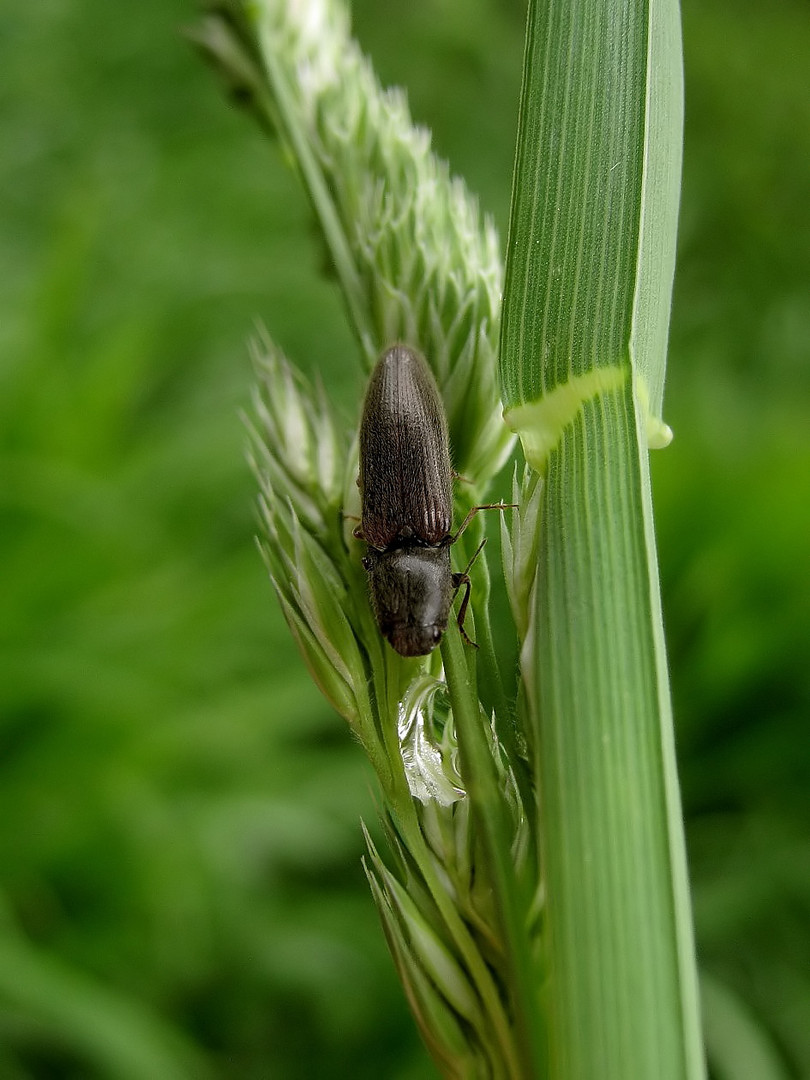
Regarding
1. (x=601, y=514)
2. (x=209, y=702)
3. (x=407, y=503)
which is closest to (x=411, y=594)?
(x=407, y=503)

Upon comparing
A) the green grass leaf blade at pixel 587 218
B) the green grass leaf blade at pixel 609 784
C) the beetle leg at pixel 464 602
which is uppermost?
the green grass leaf blade at pixel 587 218

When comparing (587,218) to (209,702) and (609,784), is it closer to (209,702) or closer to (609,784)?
(609,784)

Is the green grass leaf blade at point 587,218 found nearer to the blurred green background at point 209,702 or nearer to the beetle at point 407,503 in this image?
the beetle at point 407,503

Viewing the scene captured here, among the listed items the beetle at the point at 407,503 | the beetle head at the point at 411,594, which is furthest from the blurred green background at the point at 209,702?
the beetle head at the point at 411,594

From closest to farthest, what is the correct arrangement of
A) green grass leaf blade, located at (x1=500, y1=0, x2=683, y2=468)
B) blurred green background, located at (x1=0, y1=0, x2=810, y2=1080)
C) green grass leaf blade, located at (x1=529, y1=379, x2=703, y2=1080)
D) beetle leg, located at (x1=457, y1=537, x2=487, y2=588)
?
green grass leaf blade, located at (x1=529, y1=379, x2=703, y2=1080) → green grass leaf blade, located at (x1=500, y1=0, x2=683, y2=468) → beetle leg, located at (x1=457, y1=537, x2=487, y2=588) → blurred green background, located at (x1=0, y1=0, x2=810, y2=1080)

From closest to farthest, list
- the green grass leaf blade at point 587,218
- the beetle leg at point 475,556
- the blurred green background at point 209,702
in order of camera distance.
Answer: the green grass leaf blade at point 587,218 < the beetle leg at point 475,556 < the blurred green background at point 209,702

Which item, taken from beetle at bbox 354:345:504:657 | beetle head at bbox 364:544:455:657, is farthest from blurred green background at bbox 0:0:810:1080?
beetle head at bbox 364:544:455:657

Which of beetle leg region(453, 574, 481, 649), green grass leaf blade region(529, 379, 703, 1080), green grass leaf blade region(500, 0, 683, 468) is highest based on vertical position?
green grass leaf blade region(500, 0, 683, 468)

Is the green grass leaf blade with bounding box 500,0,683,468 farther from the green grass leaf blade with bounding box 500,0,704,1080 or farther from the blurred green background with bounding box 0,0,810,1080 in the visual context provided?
the blurred green background with bounding box 0,0,810,1080
